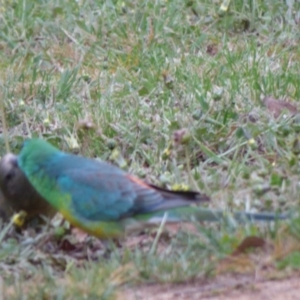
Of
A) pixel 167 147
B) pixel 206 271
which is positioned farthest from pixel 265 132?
pixel 206 271

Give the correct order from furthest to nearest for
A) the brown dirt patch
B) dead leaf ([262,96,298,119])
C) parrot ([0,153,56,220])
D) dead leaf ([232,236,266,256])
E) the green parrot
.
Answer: dead leaf ([262,96,298,119]) < parrot ([0,153,56,220]) < the green parrot < dead leaf ([232,236,266,256]) < the brown dirt patch

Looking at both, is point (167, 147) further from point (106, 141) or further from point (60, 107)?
point (60, 107)

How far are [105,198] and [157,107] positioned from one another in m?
1.80

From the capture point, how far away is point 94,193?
3.91 m

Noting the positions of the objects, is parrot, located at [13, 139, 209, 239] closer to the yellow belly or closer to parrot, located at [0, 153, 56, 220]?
the yellow belly

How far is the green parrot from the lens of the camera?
3803 mm

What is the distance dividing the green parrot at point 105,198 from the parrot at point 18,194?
9.7 inches

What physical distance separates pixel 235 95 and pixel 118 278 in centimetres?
219

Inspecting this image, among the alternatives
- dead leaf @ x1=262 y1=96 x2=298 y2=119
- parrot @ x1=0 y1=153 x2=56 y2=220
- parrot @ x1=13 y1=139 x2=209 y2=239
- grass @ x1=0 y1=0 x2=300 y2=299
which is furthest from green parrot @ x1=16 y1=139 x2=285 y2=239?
dead leaf @ x1=262 y1=96 x2=298 y2=119

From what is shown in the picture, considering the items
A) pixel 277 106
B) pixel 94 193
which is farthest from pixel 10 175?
pixel 277 106

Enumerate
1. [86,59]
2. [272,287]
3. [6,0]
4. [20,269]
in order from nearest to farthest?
[272,287]
[20,269]
[86,59]
[6,0]

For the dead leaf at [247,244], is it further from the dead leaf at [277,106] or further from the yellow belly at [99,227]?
the dead leaf at [277,106]

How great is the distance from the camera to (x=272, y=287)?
3.41 m

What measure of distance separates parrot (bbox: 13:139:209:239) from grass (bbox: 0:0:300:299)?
0.48ft
